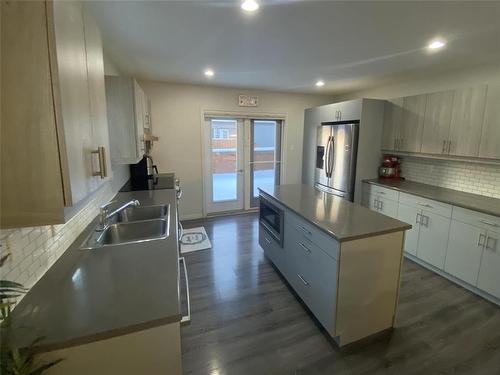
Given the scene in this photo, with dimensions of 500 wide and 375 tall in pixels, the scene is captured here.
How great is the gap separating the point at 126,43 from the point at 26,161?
203 cm

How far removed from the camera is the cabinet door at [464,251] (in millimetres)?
2486

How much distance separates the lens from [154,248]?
1586 millimetres

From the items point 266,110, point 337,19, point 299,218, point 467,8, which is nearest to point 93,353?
point 299,218

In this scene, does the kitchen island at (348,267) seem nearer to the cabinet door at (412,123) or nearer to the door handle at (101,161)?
the door handle at (101,161)

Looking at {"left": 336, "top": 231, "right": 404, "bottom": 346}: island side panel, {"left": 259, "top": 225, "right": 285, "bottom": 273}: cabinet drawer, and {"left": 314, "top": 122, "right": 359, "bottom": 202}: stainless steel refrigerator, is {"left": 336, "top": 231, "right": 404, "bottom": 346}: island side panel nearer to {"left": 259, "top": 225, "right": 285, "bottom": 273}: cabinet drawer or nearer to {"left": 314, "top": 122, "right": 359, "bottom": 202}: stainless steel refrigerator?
{"left": 259, "top": 225, "right": 285, "bottom": 273}: cabinet drawer

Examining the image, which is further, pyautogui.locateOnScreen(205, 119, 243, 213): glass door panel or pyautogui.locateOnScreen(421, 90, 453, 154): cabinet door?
pyautogui.locateOnScreen(205, 119, 243, 213): glass door panel

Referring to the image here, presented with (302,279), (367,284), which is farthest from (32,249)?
(367,284)

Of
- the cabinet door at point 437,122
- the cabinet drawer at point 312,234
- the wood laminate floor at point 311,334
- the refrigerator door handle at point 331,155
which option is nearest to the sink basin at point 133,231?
the wood laminate floor at point 311,334

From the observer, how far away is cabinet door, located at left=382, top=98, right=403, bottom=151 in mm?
3609

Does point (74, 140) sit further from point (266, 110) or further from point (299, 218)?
point (266, 110)

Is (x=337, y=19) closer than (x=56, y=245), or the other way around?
(x=56, y=245)

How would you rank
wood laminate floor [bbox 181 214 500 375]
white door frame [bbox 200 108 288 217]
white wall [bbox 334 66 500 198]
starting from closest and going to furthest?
wood laminate floor [bbox 181 214 500 375] → white wall [bbox 334 66 500 198] → white door frame [bbox 200 108 288 217]

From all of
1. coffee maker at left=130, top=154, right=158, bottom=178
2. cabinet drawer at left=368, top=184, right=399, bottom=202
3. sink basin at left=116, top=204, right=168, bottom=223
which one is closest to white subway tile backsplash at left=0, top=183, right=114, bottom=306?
sink basin at left=116, top=204, right=168, bottom=223

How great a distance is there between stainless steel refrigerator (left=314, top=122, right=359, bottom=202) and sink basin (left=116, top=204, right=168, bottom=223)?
280 centimetres
